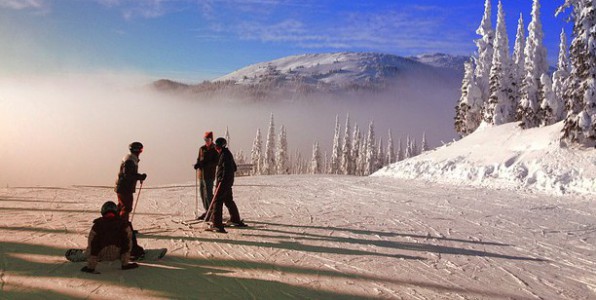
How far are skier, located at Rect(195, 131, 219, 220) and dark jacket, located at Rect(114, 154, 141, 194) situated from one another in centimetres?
241

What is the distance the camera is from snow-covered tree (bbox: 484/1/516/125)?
3953 cm

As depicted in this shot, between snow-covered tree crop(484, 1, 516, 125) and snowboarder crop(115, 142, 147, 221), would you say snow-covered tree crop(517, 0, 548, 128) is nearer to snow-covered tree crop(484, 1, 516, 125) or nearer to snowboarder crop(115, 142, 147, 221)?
snow-covered tree crop(484, 1, 516, 125)

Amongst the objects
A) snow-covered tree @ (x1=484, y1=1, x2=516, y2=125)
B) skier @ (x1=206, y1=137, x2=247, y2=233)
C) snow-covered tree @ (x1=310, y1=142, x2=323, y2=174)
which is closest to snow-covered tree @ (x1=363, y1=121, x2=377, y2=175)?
snow-covered tree @ (x1=310, y1=142, x2=323, y2=174)

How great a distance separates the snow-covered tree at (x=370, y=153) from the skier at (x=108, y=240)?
253ft

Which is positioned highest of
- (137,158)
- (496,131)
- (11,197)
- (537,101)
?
(537,101)

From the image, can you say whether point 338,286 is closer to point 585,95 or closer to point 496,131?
point 585,95

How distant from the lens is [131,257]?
6734 millimetres

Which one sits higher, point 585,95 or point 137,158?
point 585,95

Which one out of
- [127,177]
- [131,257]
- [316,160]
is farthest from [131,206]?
[316,160]

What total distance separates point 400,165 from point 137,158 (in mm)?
23495

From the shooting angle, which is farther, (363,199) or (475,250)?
(363,199)

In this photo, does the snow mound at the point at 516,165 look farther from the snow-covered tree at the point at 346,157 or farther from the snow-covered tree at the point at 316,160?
the snow-covered tree at the point at 316,160

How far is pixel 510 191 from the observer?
17656 millimetres

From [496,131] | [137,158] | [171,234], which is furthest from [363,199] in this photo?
[496,131]
